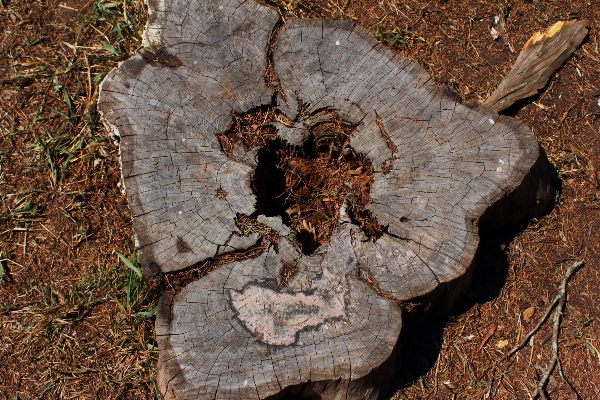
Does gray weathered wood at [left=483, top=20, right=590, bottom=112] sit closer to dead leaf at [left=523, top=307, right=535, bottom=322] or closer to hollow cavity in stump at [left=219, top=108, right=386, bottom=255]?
hollow cavity in stump at [left=219, top=108, right=386, bottom=255]

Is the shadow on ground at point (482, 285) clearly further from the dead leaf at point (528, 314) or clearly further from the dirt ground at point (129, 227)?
the dead leaf at point (528, 314)

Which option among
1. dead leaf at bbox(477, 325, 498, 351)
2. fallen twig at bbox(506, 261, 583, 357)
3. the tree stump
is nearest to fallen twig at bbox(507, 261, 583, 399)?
fallen twig at bbox(506, 261, 583, 357)

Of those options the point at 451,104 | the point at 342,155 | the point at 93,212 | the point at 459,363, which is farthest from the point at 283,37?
the point at 459,363

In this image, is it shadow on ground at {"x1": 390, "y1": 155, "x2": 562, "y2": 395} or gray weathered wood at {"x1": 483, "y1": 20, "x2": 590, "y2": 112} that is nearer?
shadow on ground at {"x1": 390, "y1": 155, "x2": 562, "y2": 395}

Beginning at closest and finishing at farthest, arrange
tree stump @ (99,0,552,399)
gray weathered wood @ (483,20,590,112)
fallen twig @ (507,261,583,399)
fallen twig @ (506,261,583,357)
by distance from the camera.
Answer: tree stump @ (99,0,552,399) → fallen twig @ (507,261,583,399) → fallen twig @ (506,261,583,357) → gray weathered wood @ (483,20,590,112)

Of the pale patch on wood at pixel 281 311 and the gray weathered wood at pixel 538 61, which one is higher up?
the gray weathered wood at pixel 538 61

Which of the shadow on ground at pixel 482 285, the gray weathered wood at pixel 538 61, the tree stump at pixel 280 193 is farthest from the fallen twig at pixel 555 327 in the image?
the gray weathered wood at pixel 538 61

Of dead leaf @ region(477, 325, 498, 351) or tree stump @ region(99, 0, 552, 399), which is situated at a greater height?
tree stump @ region(99, 0, 552, 399)
